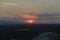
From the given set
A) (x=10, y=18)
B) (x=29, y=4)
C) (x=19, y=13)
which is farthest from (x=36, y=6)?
(x=10, y=18)

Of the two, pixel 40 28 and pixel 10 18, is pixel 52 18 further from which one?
pixel 10 18

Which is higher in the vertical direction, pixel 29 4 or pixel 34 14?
pixel 29 4

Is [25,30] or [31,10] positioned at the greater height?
[31,10]

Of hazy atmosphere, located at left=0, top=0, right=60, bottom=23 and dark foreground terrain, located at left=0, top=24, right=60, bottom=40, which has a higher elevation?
hazy atmosphere, located at left=0, top=0, right=60, bottom=23

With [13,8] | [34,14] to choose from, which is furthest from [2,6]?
[34,14]

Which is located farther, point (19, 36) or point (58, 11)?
point (58, 11)

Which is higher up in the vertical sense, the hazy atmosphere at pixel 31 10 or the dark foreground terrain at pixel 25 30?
the hazy atmosphere at pixel 31 10

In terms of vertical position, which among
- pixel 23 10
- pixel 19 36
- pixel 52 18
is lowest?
pixel 19 36

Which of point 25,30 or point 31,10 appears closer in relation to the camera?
point 25,30
